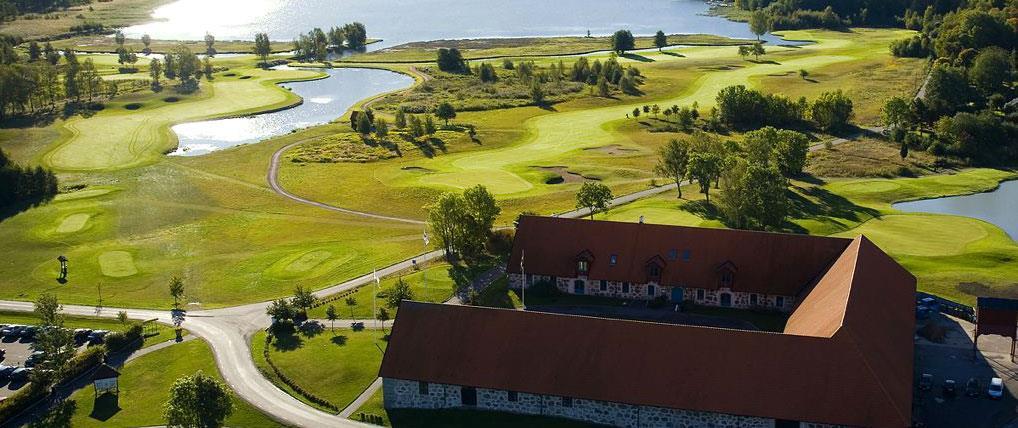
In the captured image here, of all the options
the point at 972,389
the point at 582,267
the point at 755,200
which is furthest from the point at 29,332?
the point at 972,389

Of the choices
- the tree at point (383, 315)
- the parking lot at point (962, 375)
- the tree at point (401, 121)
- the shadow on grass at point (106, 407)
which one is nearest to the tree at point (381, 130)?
the tree at point (401, 121)

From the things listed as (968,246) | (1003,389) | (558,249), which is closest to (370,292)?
(558,249)

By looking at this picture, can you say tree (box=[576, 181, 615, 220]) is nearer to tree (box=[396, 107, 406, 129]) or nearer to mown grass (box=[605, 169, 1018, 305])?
mown grass (box=[605, 169, 1018, 305])

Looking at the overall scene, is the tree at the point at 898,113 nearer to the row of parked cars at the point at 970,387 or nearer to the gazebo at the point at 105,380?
the row of parked cars at the point at 970,387

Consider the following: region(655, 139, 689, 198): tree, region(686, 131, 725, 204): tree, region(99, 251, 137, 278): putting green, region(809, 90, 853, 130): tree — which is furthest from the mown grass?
region(99, 251, 137, 278): putting green

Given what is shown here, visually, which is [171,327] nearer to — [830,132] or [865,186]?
[865,186]

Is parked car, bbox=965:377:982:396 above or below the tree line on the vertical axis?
below

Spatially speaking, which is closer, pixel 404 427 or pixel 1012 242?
pixel 404 427
